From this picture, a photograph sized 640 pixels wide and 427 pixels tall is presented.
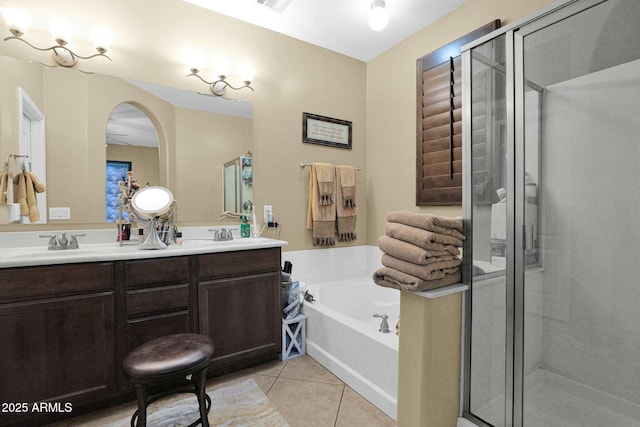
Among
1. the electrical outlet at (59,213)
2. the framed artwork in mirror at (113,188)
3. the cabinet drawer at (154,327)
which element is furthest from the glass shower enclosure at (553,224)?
the electrical outlet at (59,213)

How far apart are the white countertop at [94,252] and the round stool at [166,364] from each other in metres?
0.50

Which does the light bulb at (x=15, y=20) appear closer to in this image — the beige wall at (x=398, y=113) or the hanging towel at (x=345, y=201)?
the hanging towel at (x=345, y=201)

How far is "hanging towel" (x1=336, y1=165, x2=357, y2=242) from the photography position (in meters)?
2.95

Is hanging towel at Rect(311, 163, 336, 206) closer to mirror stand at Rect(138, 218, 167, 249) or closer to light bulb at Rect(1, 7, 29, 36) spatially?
mirror stand at Rect(138, 218, 167, 249)

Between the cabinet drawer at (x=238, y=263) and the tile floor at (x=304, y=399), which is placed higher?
the cabinet drawer at (x=238, y=263)

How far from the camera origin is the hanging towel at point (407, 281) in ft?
3.96

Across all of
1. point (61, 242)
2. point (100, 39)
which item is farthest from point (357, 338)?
point (100, 39)

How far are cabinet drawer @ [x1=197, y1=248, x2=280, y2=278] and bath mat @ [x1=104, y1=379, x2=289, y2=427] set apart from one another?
0.71 meters

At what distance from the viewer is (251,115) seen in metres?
2.57

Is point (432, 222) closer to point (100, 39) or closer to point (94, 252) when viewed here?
point (94, 252)

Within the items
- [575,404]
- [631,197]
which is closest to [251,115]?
[631,197]

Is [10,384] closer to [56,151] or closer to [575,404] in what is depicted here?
[56,151]

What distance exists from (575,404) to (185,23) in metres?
3.23

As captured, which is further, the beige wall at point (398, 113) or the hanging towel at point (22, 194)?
the beige wall at point (398, 113)
